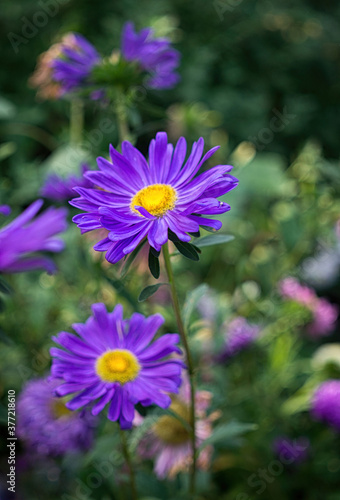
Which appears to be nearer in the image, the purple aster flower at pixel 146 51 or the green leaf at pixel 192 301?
the green leaf at pixel 192 301

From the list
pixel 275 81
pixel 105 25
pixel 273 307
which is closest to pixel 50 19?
pixel 105 25

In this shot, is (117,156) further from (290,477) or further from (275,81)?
(275,81)

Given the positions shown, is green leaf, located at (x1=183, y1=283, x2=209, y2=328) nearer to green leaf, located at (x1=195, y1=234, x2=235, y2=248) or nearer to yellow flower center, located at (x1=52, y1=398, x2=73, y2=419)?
green leaf, located at (x1=195, y1=234, x2=235, y2=248)
